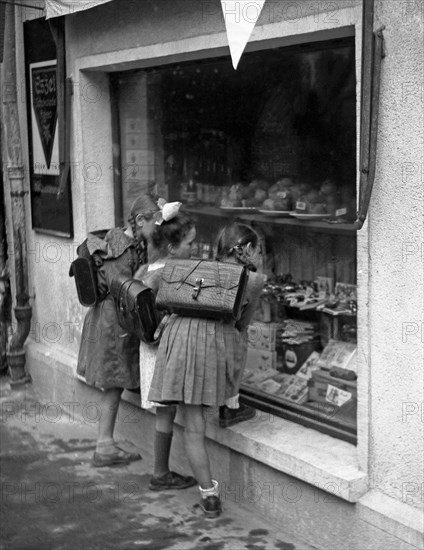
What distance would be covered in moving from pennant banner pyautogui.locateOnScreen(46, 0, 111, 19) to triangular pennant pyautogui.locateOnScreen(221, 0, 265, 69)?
1.36 m

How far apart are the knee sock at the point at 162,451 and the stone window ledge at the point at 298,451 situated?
0.24 m

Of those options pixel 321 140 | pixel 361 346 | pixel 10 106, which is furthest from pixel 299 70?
pixel 10 106

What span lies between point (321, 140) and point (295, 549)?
2479 millimetres

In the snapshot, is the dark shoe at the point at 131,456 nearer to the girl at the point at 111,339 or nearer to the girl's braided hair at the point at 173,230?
the girl at the point at 111,339

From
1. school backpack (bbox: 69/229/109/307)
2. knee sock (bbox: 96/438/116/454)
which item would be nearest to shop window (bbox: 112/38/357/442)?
knee sock (bbox: 96/438/116/454)

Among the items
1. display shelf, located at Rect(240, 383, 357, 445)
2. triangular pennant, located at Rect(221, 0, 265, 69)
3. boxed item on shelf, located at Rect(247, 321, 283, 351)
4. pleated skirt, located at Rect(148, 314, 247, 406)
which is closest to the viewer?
triangular pennant, located at Rect(221, 0, 265, 69)

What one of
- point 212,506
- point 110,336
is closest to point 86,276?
point 110,336

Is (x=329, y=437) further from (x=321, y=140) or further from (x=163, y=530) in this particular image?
(x=321, y=140)

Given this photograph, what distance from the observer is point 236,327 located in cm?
493

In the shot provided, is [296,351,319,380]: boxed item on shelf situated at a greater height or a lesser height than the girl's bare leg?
greater

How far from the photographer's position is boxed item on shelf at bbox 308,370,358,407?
514cm

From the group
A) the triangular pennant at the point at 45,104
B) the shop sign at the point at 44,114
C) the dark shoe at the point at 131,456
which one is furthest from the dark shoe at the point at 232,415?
the triangular pennant at the point at 45,104

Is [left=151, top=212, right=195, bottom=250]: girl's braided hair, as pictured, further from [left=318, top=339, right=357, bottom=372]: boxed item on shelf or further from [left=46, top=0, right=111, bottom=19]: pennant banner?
[left=46, top=0, right=111, bottom=19]: pennant banner

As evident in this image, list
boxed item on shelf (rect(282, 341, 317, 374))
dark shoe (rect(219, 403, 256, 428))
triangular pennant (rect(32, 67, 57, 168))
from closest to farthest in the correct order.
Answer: dark shoe (rect(219, 403, 256, 428)) < boxed item on shelf (rect(282, 341, 317, 374)) < triangular pennant (rect(32, 67, 57, 168))
